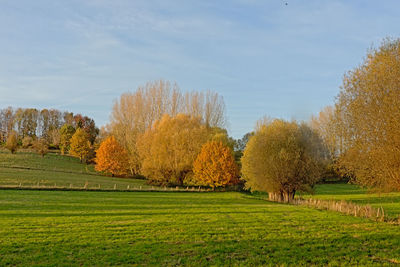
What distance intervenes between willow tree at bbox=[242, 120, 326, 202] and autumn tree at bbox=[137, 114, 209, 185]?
20.7 metres

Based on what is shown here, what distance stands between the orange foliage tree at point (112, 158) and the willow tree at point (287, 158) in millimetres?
39726

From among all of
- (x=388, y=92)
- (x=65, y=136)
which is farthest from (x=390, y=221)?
(x=65, y=136)

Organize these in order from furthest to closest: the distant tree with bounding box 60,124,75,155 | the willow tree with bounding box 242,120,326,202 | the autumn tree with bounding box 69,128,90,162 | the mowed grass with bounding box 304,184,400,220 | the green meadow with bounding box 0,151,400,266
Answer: the distant tree with bounding box 60,124,75,155 → the autumn tree with bounding box 69,128,90,162 → the willow tree with bounding box 242,120,326,202 → the mowed grass with bounding box 304,184,400,220 → the green meadow with bounding box 0,151,400,266

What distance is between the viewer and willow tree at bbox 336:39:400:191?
18641mm

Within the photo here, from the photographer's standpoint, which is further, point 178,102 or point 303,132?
point 178,102

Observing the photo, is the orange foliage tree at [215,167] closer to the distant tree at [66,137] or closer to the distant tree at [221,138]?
the distant tree at [221,138]

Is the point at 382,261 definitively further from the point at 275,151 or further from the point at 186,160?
the point at 186,160

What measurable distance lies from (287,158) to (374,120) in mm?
17116

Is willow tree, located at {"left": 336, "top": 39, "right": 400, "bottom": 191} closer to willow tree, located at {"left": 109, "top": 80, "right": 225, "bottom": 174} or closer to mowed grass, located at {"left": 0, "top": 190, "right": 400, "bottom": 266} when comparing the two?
mowed grass, located at {"left": 0, "top": 190, "right": 400, "bottom": 266}

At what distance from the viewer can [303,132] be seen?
124 feet

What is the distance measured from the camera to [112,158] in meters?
69.3

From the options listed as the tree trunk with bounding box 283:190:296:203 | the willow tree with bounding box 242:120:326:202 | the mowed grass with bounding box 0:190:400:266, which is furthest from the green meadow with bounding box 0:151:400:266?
the tree trunk with bounding box 283:190:296:203

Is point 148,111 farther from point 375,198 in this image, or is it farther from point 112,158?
point 375,198

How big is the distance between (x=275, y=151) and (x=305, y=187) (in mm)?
5800
